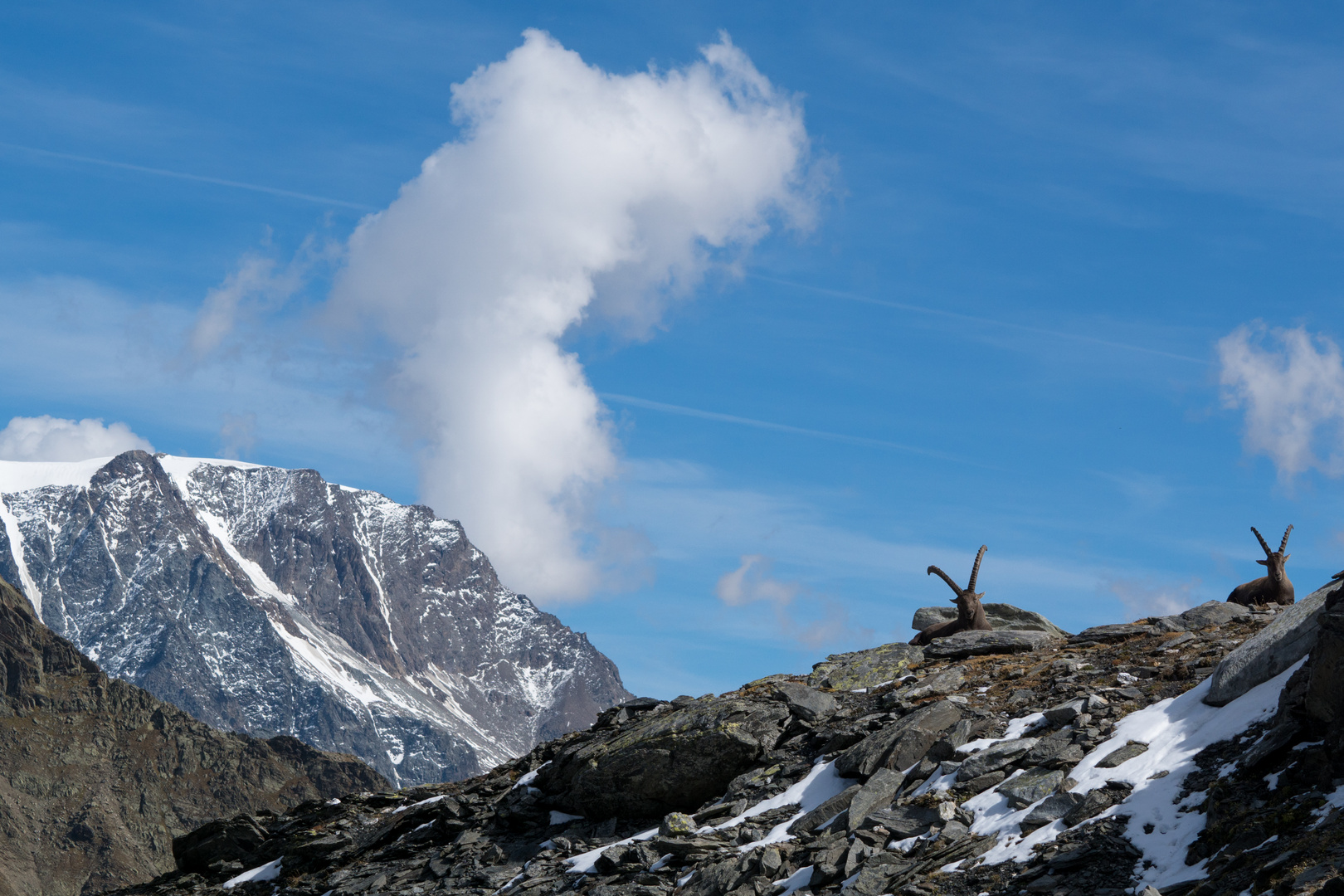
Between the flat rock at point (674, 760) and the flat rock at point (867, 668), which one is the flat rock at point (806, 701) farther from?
the flat rock at point (867, 668)

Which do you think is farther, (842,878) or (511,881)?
(511,881)

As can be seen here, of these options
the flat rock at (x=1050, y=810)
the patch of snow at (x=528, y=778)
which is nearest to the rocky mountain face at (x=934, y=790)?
the flat rock at (x=1050, y=810)

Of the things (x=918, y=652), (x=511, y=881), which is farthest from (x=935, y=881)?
(x=918, y=652)

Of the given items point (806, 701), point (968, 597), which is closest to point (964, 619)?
point (968, 597)

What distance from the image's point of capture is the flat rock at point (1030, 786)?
2077cm

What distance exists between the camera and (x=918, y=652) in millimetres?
32719

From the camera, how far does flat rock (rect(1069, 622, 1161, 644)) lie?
31109 millimetres

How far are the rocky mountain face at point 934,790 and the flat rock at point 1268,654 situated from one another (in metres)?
0.05

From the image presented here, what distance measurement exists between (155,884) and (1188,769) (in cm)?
3227

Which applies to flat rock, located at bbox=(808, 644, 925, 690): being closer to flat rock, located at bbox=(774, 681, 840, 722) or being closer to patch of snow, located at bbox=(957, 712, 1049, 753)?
flat rock, located at bbox=(774, 681, 840, 722)

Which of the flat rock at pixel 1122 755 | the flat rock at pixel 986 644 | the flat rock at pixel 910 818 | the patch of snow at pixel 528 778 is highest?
the flat rock at pixel 986 644

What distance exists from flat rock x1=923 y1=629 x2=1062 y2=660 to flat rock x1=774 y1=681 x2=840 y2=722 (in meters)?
4.33

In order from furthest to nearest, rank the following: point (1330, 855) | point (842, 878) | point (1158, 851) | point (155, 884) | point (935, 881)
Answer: point (155, 884)
point (842, 878)
point (935, 881)
point (1158, 851)
point (1330, 855)

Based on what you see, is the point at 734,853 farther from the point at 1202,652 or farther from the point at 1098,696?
the point at 1202,652
